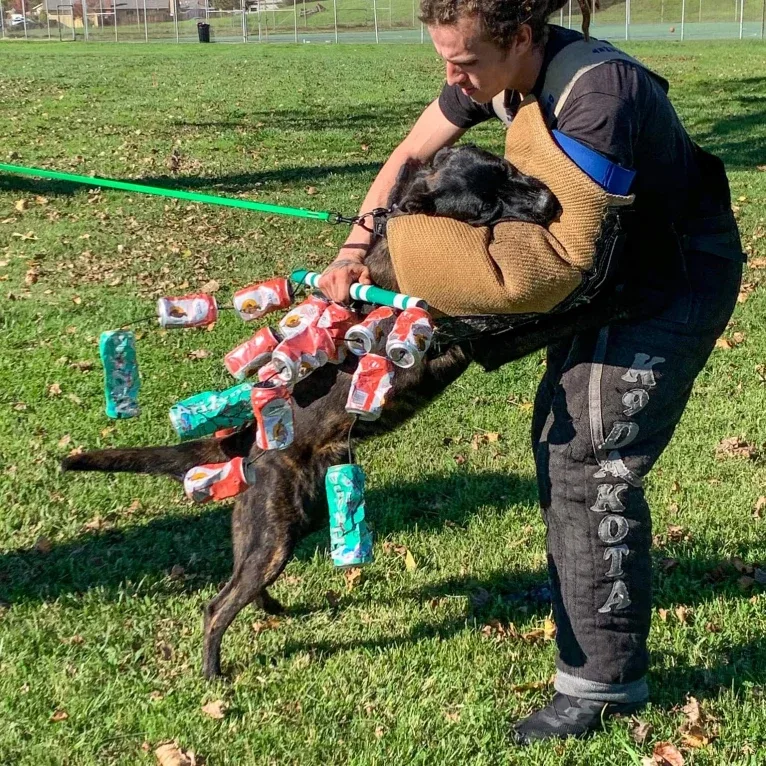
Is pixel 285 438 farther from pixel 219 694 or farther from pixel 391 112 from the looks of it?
pixel 391 112

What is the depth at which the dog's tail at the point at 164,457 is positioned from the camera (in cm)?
371

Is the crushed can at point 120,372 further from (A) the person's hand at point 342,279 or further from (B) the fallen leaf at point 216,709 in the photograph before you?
(B) the fallen leaf at point 216,709

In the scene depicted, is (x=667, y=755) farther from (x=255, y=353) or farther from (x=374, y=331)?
(x=255, y=353)

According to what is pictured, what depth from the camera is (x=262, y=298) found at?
10.2 feet

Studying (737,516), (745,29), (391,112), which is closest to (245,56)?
(391,112)

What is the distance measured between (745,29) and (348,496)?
47.8m

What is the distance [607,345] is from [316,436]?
107cm

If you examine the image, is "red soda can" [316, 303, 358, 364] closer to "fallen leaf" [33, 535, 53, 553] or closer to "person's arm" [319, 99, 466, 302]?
"person's arm" [319, 99, 466, 302]

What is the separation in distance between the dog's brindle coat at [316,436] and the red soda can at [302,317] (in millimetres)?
308

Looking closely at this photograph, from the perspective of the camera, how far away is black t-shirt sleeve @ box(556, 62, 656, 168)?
8.14ft

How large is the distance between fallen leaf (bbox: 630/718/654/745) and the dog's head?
174cm

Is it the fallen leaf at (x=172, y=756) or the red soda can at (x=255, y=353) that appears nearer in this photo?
the red soda can at (x=255, y=353)

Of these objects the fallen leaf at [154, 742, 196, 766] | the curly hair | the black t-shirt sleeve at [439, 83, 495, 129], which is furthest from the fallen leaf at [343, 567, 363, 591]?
the curly hair

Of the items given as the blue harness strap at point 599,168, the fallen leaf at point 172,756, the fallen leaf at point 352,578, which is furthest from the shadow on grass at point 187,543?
the blue harness strap at point 599,168
